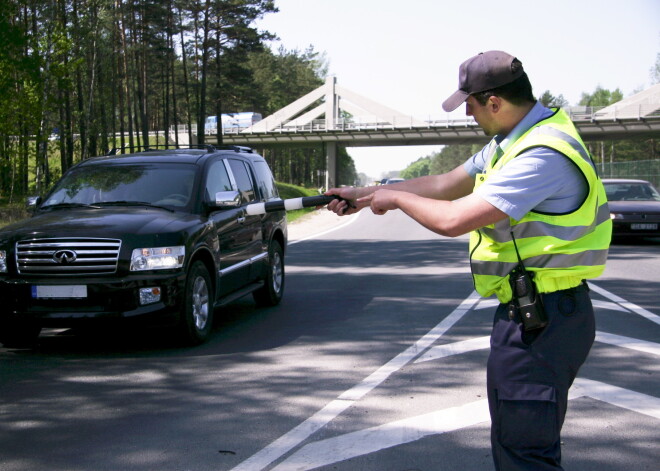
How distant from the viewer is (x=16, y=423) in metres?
5.09

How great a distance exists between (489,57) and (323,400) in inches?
132

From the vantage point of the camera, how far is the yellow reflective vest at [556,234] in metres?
2.76

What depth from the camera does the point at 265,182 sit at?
34.8 feet

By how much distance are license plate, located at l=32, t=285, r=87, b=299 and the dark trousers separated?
488 cm

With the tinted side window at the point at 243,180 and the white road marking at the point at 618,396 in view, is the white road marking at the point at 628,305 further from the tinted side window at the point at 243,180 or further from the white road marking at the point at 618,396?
the tinted side window at the point at 243,180

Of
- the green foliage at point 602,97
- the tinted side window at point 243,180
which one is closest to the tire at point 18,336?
the tinted side window at point 243,180

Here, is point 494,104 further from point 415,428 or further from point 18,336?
point 18,336

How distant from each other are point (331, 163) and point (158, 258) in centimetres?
7913

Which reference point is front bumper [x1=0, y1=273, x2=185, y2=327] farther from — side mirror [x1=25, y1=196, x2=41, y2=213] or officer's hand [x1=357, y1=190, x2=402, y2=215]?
officer's hand [x1=357, y1=190, x2=402, y2=215]

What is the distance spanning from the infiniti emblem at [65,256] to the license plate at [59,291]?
0.23m

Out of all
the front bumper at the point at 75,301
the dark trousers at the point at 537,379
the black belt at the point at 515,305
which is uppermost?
the black belt at the point at 515,305

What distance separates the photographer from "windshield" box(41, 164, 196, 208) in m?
8.19

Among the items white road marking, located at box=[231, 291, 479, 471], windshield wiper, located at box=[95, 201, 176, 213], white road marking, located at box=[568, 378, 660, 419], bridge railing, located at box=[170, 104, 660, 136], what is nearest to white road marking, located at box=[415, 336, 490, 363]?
white road marking, located at box=[231, 291, 479, 471]

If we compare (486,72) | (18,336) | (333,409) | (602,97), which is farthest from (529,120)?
(602,97)
